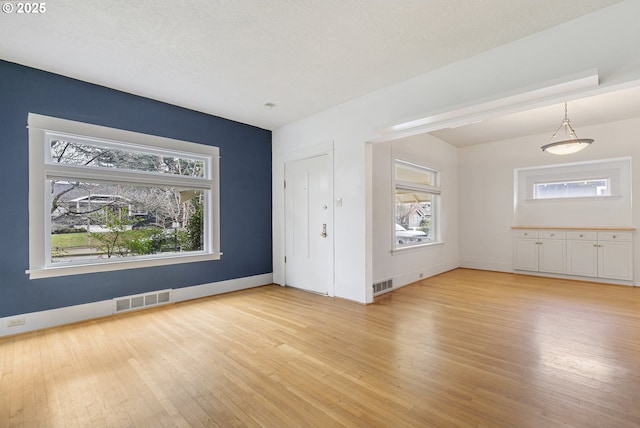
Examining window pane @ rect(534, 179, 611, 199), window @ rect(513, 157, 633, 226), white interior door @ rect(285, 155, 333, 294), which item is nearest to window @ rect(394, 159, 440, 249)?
white interior door @ rect(285, 155, 333, 294)

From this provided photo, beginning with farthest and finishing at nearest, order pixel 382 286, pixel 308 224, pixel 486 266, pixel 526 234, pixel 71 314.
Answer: pixel 486 266 → pixel 526 234 → pixel 308 224 → pixel 382 286 → pixel 71 314

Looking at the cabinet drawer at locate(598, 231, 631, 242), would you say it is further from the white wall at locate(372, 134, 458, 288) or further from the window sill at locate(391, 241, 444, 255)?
the window sill at locate(391, 241, 444, 255)

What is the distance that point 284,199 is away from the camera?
206 inches

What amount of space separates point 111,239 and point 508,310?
516cm

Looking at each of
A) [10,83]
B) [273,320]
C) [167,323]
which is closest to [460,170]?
[273,320]

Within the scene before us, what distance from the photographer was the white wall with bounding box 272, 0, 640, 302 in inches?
91.0

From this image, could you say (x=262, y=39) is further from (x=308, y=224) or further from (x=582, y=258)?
(x=582, y=258)

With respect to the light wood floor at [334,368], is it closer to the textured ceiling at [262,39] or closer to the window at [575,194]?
the window at [575,194]

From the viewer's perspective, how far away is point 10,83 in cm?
305

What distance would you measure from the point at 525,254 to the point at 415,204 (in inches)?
104

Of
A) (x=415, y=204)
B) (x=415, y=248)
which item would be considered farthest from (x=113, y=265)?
(x=415, y=204)

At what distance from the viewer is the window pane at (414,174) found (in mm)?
5253

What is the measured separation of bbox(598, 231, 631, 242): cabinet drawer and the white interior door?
16.3 feet

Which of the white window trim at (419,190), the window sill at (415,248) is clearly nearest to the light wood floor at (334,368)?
the window sill at (415,248)
